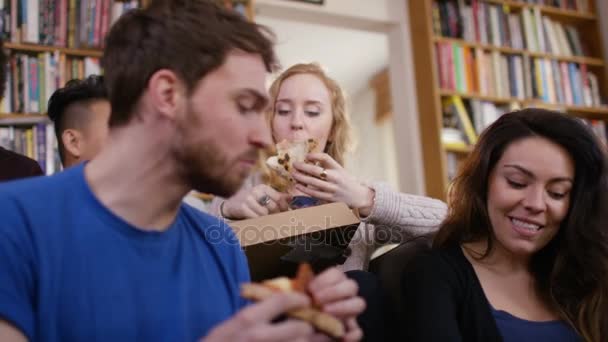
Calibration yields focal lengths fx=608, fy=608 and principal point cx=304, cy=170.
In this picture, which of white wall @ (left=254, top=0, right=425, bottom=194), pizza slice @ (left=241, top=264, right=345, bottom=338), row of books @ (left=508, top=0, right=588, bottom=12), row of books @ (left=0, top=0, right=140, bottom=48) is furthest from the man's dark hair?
row of books @ (left=508, top=0, right=588, bottom=12)

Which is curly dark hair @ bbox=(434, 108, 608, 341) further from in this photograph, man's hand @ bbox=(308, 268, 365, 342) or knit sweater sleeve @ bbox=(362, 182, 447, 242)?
man's hand @ bbox=(308, 268, 365, 342)

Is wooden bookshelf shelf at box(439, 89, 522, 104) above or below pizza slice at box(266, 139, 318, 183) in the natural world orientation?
above

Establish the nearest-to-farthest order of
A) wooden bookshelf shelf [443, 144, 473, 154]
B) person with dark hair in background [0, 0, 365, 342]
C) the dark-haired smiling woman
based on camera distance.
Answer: person with dark hair in background [0, 0, 365, 342] → the dark-haired smiling woman → wooden bookshelf shelf [443, 144, 473, 154]

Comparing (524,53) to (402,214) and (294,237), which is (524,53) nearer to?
(402,214)

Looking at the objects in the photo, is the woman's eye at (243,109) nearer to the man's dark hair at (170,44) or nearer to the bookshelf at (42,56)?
the man's dark hair at (170,44)

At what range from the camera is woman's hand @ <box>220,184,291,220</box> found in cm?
152

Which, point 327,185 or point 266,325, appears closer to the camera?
point 266,325

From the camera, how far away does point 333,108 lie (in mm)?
1973

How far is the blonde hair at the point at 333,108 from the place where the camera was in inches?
76.2

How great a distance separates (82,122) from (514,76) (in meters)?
2.93

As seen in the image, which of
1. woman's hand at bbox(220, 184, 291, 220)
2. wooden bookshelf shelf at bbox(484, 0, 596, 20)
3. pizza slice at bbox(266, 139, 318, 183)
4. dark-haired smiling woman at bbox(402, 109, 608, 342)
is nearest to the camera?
dark-haired smiling woman at bbox(402, 109, 608, 342)

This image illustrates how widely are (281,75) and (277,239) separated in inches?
31.1

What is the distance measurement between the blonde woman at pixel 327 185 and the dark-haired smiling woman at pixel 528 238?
128mm

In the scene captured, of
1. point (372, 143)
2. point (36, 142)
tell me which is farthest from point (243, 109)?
point (372, 143)
